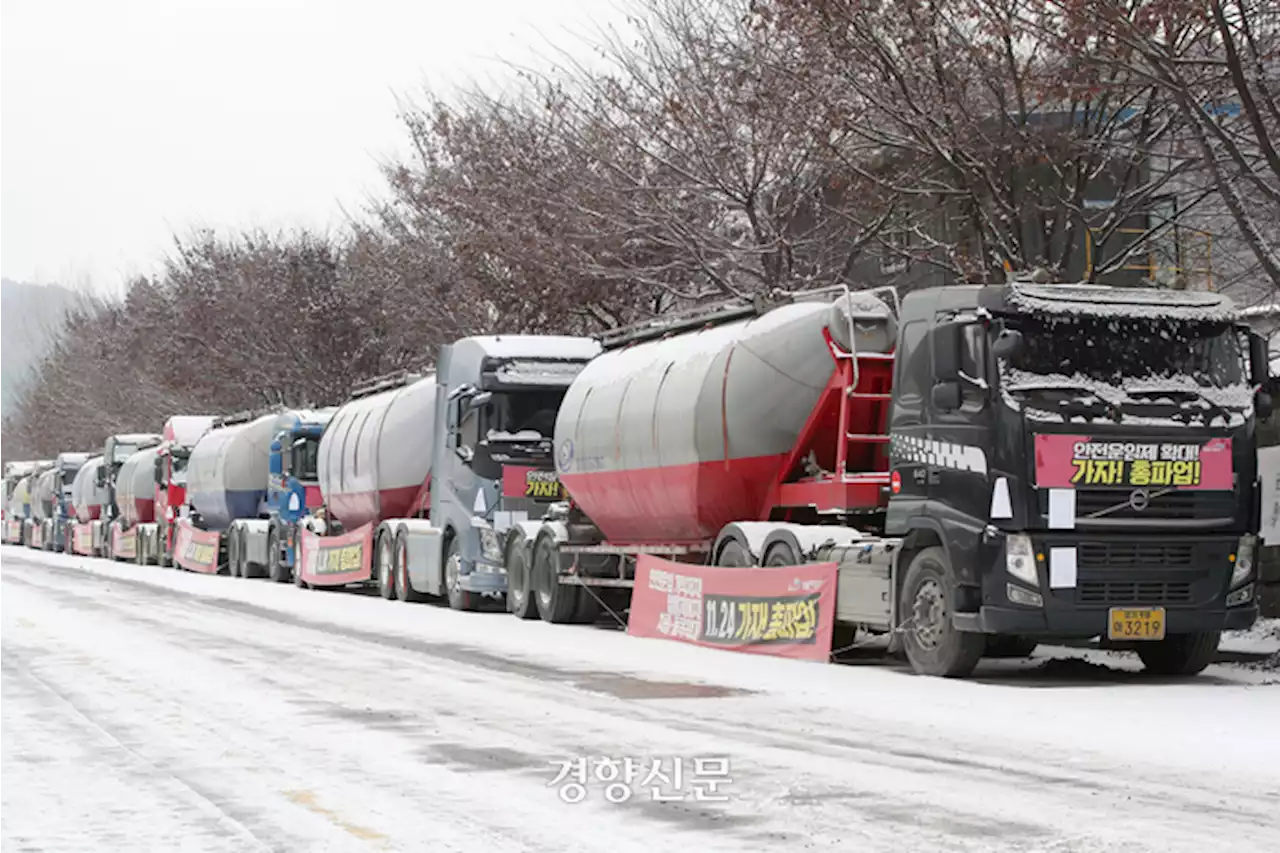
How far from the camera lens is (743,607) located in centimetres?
1916

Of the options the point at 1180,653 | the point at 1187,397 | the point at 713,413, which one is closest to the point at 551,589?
the point at 713,413

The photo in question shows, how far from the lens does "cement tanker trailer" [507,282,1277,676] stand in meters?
15.5

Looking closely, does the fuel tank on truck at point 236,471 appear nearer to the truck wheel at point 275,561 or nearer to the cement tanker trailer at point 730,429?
the truck wheel at point 275,561

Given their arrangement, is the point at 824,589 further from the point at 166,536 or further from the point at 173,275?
the point at 173,275

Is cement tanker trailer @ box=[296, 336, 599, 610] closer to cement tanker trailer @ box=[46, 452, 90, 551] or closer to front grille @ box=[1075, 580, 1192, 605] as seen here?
front grille @ box=[1075, 580, 1192, 605]

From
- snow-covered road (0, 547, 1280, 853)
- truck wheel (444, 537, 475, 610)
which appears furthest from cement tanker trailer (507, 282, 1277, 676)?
truck wheel (444, 537, 475, 610)

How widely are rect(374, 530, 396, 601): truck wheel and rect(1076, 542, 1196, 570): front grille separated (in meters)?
17.7

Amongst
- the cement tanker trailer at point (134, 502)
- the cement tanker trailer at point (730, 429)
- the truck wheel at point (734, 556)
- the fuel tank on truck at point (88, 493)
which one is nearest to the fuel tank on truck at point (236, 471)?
the cement tanker trailer at point (134, 502)

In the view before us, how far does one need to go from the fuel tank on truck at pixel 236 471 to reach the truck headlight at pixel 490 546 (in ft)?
51.5

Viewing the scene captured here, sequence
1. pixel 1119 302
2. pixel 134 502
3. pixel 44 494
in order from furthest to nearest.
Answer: pixel 44 494, pixel 134 502, pixel 1119 302

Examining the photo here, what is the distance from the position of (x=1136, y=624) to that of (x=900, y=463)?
2.50 metres

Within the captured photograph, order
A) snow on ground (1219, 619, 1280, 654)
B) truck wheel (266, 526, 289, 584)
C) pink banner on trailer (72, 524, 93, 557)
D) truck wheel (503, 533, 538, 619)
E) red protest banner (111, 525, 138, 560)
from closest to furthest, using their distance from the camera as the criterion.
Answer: snow on ground (1219, 619, 1280, 654), truck wheel (503, 533, 538, 619), truck wheel (266, 526, 289, 584), red protest banner (111, 525, 138, 560), pink banner on trailer (72, 524, 93, 557)

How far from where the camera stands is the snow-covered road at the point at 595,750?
855 centimetres

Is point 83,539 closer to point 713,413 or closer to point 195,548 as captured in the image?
point 195,548
